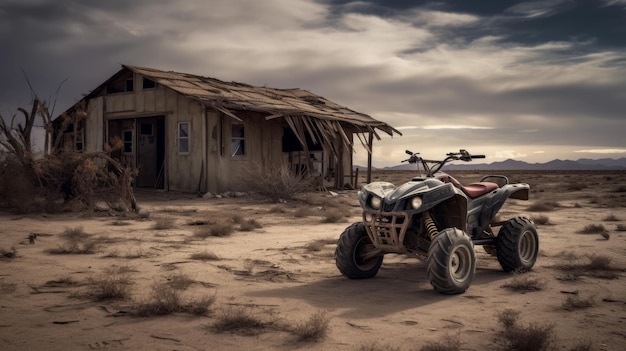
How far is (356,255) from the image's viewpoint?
6504 millimetres

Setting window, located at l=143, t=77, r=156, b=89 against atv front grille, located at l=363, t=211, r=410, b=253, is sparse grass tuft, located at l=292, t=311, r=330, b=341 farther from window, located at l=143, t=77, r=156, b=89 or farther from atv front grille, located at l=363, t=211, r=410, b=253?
window, located at l=143, t=77, r=156, b=89

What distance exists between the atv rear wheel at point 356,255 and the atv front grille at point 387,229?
35cm

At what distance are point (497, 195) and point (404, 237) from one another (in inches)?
61.8

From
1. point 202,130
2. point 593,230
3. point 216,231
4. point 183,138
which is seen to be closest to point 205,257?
point 216,231

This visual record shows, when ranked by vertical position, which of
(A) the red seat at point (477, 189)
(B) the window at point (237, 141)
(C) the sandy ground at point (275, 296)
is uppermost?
(B) the window at point (237, 141)

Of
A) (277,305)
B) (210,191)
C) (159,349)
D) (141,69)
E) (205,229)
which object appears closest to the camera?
(159,349)

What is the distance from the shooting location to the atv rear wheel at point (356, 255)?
20.9ft

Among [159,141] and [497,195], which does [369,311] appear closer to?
[497,195]

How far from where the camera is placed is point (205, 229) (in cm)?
1037

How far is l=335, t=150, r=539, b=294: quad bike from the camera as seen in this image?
5.62 meters

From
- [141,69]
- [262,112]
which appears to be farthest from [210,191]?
[141,69]

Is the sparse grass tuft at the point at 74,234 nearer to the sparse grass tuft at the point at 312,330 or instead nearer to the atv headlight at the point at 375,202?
the atv headlight at the point at 375,202

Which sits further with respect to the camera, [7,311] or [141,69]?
[141,69]

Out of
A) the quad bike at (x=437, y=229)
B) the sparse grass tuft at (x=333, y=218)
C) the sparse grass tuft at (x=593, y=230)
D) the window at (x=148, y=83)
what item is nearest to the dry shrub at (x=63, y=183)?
the sparse grass tuft at (x=333, y=218)
